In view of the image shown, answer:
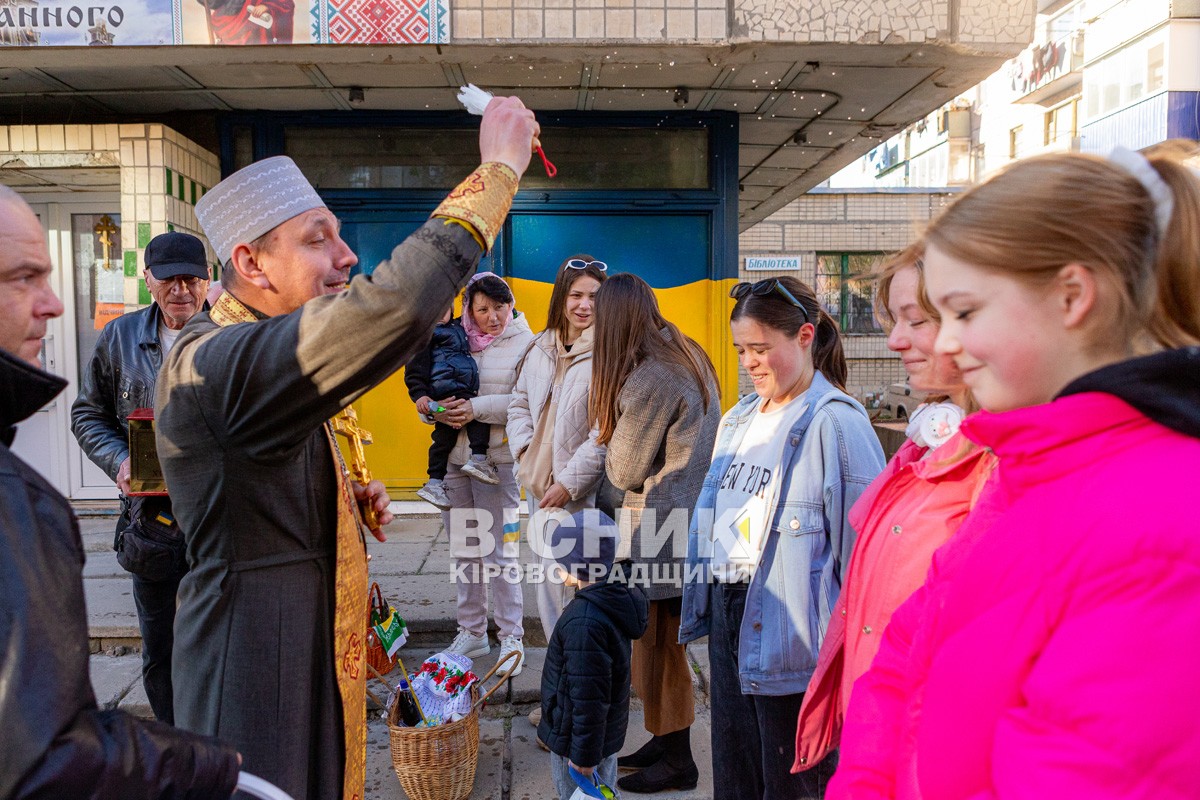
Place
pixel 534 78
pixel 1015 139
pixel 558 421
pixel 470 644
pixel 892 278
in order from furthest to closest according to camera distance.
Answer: pixel 1015 139 < pixel 534 78 < pixel 470 644 < pixel 558 421 < pixel 892 278

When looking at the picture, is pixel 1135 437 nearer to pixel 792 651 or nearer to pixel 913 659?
pixel 913 659

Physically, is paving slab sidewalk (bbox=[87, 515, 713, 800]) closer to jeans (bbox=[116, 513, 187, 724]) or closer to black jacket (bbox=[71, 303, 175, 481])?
jeans (bbox=[116, 513, 187, 724])

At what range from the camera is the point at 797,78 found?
219 inches

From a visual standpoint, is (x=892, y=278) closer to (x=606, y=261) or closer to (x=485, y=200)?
(x=485, y=200)

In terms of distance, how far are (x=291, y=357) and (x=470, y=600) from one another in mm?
3300

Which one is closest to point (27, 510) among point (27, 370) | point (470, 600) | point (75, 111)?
point (27, 370)

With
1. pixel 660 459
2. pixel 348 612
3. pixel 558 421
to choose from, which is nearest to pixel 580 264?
pixel 558 421

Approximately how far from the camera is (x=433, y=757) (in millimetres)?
3070

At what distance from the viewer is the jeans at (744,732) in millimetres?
2376

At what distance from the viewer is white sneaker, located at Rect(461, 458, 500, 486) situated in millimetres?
4531

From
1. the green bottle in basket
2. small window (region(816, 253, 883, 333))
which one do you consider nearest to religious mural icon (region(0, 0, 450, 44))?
the green bottle in basket

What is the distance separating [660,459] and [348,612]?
5.60ft

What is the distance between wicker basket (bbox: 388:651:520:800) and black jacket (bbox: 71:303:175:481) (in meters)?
1.64

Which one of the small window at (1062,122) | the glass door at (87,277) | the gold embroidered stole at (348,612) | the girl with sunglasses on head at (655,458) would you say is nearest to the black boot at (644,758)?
the girl with sunglasses on head at (655,458)
